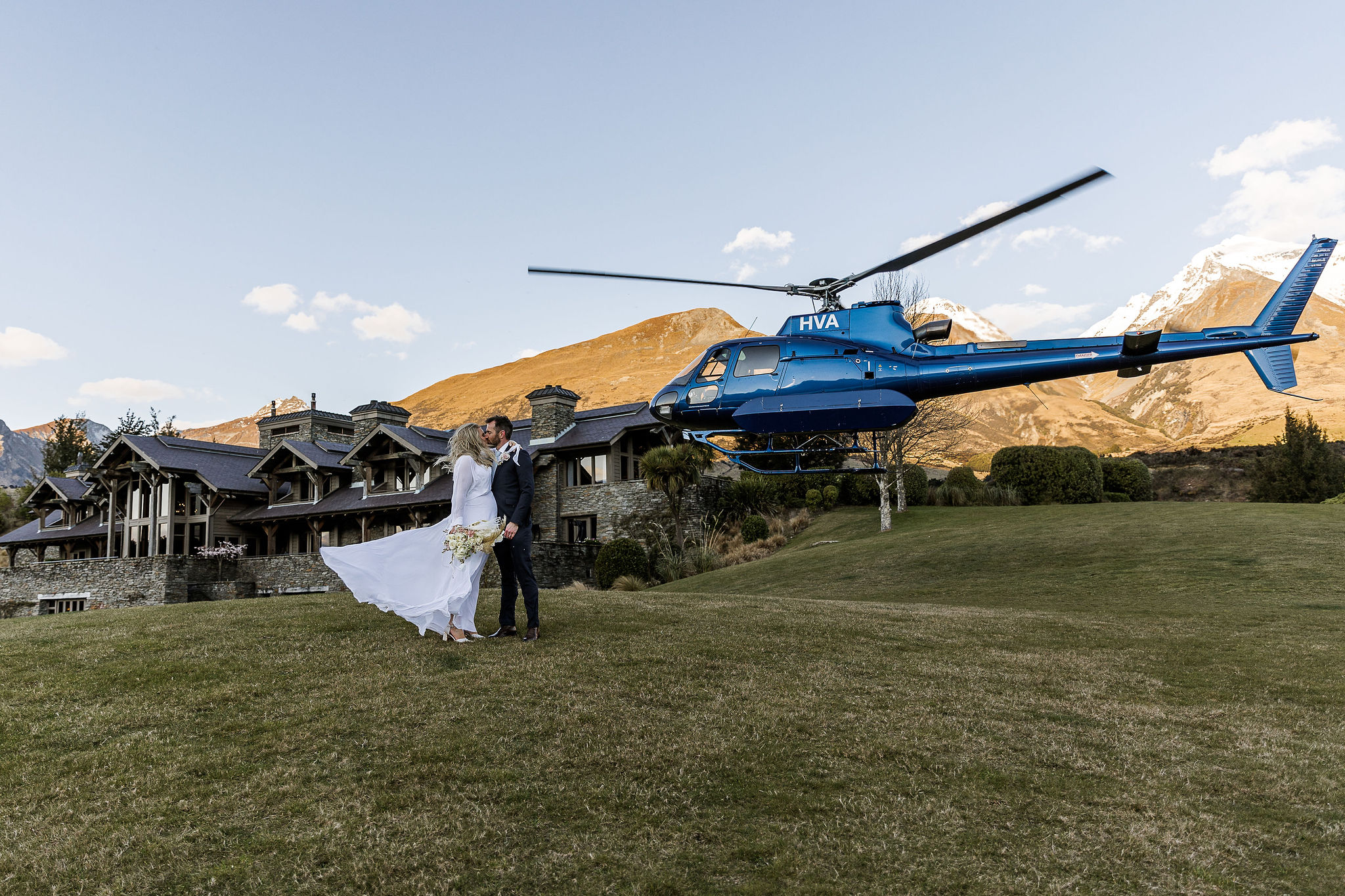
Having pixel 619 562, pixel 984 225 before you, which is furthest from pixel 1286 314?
pixel 619 562

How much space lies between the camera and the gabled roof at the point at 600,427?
3441 cm

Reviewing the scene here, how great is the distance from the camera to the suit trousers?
30.2 feet

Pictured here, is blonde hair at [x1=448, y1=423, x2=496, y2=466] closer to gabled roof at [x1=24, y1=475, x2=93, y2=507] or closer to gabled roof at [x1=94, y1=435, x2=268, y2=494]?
gabled roof at [x1=94, y1=435, x2=268, y2=494]

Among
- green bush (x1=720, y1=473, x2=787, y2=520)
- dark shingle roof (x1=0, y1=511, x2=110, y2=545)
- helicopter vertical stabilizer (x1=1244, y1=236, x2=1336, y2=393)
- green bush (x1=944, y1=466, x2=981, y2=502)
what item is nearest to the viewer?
helicopter vertical stabilizer (x1=1244, y1=236, x2=1336, y2=393)

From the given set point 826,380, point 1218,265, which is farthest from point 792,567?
point 1218,265

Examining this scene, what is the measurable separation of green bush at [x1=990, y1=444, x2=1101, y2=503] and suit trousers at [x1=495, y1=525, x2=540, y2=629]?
3049cm

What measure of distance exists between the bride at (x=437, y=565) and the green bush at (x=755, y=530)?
24558 mm

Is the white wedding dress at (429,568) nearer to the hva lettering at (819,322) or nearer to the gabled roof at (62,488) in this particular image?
the hva lettering at (819,322)

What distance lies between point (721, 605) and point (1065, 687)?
6.72 meters

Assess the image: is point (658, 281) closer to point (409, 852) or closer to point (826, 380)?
point (826, 380)

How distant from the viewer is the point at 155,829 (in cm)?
458

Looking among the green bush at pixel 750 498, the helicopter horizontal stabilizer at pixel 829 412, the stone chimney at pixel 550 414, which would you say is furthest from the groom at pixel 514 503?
the stone chimney at pixel 550 414

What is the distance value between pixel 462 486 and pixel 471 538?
63 cm

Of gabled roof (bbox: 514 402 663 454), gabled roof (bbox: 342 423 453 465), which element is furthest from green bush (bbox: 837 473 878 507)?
gabled roof (bbox: 342 423 453 465)
